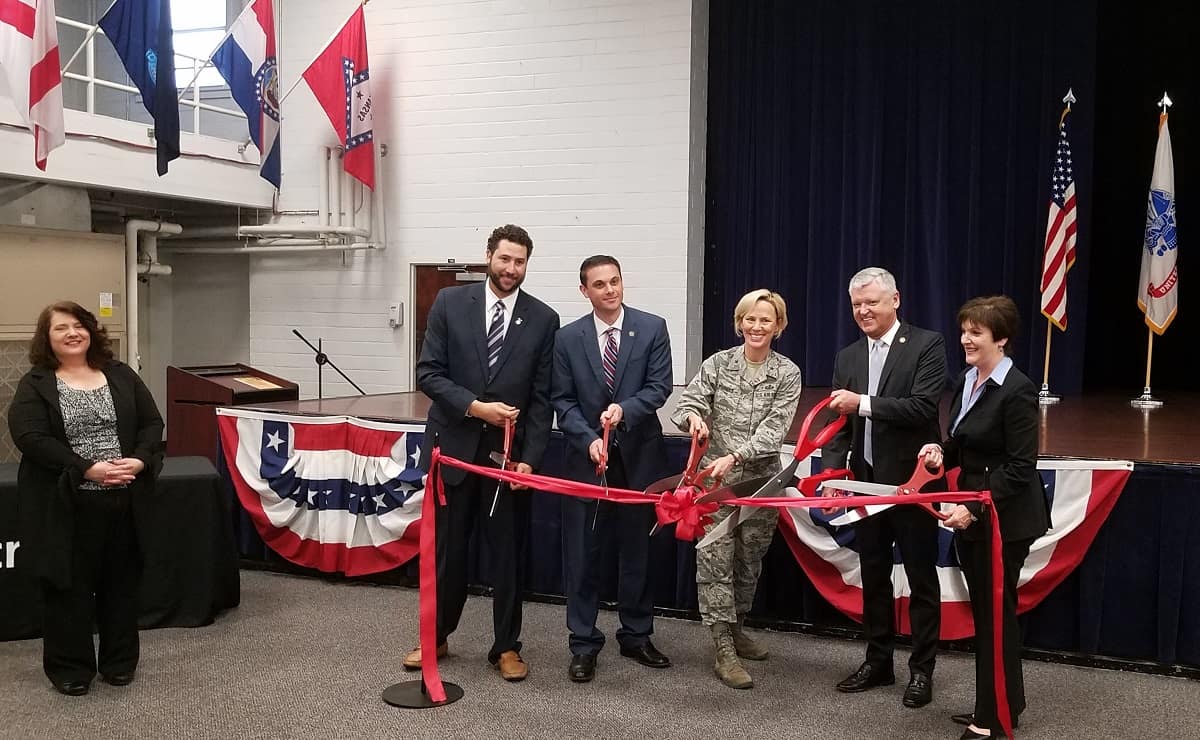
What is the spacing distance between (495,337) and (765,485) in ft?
3.35

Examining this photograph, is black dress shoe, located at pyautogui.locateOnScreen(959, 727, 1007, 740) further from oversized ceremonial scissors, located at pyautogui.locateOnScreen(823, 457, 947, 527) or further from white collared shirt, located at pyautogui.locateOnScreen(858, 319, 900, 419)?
white collared shirt, located at pyautogui.locateOnScreen(858, 319, 900, 419)

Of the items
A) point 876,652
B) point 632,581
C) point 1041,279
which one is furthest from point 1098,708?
point 1041,279

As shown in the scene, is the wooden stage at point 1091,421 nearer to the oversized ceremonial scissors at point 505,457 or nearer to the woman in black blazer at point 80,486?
the oversized ceremonial scissors at point 505,457

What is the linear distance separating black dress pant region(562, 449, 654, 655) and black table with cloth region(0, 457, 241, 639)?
1.61 metres

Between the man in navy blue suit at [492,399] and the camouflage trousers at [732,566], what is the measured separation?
0.64m

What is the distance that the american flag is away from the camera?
6629mm

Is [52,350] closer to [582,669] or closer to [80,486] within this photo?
[80,486]

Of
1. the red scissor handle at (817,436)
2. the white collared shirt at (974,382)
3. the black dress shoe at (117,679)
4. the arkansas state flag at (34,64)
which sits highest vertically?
the arkansas state flag at (34,64)

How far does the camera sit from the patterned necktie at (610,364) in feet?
11.4

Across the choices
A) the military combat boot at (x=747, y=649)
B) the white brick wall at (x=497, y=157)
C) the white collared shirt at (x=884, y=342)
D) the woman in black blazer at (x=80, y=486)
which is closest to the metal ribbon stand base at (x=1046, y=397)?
the white brick wall at (x=497, y=157)

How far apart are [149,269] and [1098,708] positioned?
7438mm

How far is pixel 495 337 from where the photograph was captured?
3.48 metres

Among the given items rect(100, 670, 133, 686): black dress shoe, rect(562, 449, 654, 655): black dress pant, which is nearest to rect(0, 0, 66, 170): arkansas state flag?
rect(100, 670, 133, 686): black dress shoe

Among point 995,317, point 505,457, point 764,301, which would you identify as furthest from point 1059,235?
point 505,457
